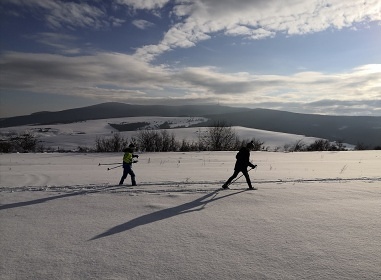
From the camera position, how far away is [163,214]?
7.25m

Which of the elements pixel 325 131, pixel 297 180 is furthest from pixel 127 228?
pixel 325 131

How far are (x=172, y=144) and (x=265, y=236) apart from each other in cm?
3140

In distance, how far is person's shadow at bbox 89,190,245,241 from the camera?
244 inches

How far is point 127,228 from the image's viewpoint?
20.5 ft

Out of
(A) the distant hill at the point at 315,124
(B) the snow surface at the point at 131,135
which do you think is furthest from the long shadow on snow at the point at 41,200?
(A) the distant hill at the point at 315,124

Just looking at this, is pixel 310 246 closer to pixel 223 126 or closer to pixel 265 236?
pixel 265 236

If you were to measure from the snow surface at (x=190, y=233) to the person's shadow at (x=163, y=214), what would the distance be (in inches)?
1.0

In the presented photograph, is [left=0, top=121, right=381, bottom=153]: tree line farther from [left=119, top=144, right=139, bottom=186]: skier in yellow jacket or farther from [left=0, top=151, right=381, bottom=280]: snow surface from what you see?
[left=0, top=151, right=381, bottom=280]: snow surface

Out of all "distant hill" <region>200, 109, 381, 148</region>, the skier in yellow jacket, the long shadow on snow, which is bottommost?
the long shadow on snow

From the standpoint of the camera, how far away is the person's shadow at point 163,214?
20.3 feet

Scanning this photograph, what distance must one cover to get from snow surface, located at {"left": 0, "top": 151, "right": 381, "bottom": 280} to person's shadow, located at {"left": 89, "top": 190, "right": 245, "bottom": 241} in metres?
0.02

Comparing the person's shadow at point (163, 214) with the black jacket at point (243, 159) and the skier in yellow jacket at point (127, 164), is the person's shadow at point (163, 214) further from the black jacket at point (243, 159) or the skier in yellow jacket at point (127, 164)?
the skier in yellow jacket at point (127, 164)

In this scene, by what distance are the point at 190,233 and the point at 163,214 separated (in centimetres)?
144

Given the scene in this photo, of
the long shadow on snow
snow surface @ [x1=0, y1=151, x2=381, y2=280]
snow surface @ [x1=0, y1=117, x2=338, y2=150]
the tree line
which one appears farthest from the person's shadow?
snow surface @ [x1=0, y1=117, x2=338, y2=150]
